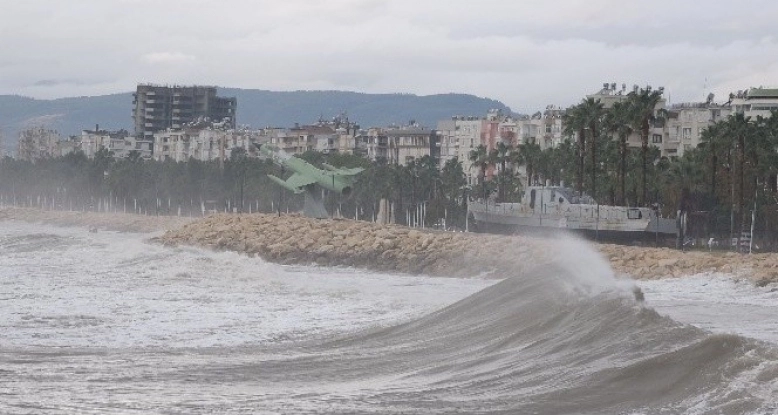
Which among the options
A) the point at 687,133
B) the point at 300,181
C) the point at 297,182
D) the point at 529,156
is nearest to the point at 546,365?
the point at 297,182

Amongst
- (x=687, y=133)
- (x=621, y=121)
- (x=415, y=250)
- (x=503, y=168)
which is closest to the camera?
(x=415, y=250)

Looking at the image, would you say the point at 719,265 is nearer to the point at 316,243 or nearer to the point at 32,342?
the point at 32,342

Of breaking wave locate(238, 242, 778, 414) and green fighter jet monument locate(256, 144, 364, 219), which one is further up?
green fighter jet monument locate(256, 144, 364, 219)

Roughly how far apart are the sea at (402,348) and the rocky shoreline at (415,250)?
1737mm

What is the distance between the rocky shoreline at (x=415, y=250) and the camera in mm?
36344

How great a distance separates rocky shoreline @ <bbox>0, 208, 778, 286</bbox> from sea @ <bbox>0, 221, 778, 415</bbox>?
1.74 meters

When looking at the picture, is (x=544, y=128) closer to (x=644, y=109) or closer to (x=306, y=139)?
(x=306, y=139)

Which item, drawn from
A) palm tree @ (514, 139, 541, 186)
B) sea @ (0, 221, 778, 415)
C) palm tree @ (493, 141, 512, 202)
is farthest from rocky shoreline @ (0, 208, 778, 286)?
palm tree @ (493, 141, 512, 202)

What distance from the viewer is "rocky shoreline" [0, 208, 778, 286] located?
36.3 meters

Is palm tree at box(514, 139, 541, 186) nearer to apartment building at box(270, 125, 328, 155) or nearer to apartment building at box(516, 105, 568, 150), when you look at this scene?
apartment building at box(516, 105, 568, 150)

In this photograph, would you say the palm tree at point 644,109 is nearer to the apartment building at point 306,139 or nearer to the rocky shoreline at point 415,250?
the rocky shoreline at point 415,250

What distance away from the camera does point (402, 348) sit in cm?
2170

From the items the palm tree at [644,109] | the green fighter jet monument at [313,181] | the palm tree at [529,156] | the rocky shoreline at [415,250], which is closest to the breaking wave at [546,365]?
the rocky shoreline at [415,250]

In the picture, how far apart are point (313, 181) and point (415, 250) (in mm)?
21269
